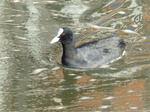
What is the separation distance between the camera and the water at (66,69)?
6289mm

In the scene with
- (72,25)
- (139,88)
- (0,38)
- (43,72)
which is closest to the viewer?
(139,88)

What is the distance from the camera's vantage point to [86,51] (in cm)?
829

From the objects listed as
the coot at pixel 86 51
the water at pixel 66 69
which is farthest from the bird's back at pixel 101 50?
the water at pixel 66 69

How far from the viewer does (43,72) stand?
7.65 meters

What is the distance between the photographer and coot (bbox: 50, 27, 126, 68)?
7.88m

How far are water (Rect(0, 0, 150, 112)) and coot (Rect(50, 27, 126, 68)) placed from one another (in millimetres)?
166

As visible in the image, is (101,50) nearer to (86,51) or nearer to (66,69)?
(86,51)

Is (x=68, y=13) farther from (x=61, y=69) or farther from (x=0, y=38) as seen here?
(x=61, y=69)

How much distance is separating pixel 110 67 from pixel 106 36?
177cm

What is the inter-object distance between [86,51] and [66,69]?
0.58m

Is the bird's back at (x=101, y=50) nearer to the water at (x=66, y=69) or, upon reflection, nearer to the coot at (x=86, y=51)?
the coot at (x=86, y=51)

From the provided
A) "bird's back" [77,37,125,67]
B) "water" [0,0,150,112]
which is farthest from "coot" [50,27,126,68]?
"water" [0,0,150,112]

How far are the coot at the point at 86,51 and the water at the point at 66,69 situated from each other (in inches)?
6.6

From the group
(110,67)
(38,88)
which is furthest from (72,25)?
(38,88)
